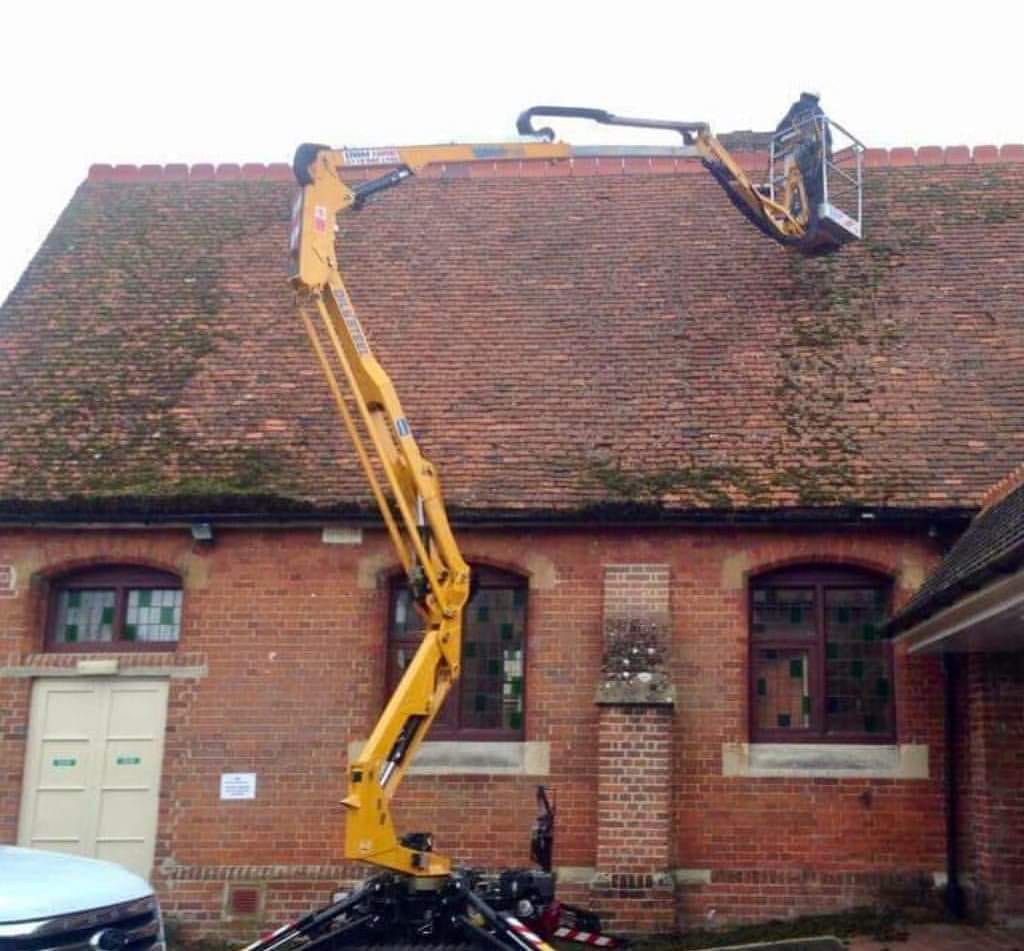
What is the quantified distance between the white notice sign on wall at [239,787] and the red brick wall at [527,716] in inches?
3.9

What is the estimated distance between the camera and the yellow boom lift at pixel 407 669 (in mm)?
9258

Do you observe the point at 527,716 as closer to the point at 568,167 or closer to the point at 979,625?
the point at 979,625

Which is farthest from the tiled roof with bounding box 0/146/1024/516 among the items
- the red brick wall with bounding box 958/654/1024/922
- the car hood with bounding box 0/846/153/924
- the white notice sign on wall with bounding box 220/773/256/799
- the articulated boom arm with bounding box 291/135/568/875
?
the car hood with bounding box 0/846/153/924

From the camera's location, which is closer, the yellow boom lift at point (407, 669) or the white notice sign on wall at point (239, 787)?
the yellow boom lift at point (407, 669)

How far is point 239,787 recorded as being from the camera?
1291 cm

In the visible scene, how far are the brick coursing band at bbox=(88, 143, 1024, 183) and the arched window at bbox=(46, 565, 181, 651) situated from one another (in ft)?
21.8

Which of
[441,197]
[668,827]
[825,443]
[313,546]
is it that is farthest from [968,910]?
[441,197]

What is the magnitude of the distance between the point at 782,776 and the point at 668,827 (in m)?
1.30

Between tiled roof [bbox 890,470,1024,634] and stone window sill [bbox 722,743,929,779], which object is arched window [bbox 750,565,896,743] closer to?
stone window sill [bbox 722,743,929,779]

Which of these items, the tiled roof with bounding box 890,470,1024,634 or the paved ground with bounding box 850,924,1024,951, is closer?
the tiled roof with bounding box 890,470,1024,634

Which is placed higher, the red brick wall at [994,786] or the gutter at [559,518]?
the gutter at [559,518]

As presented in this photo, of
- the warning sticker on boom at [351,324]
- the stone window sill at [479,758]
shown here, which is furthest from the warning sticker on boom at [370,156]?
the stone window sill at [479,758]

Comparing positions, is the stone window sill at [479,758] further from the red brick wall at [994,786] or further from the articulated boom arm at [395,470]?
the red brick wall at [994,786]

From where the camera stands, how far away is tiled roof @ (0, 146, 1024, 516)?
13273 mm
